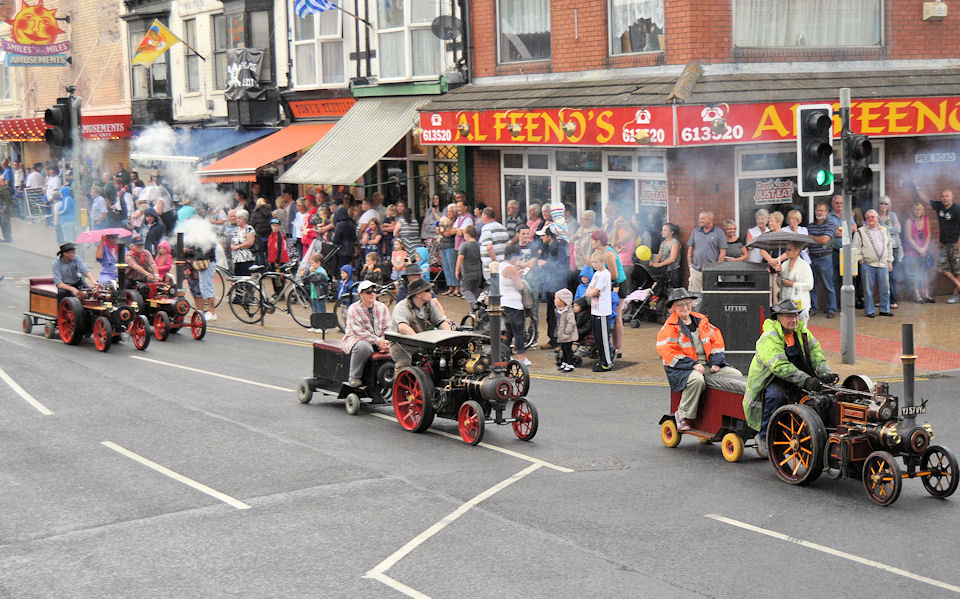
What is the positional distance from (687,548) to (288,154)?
71.1ft

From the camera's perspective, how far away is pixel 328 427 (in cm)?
1298

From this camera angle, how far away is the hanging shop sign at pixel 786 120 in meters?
18.2

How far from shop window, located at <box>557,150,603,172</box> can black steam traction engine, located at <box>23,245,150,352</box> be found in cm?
819

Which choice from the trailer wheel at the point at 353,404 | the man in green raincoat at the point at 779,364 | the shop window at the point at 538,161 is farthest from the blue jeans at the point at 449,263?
the man in green raincoat at the point at 779,364

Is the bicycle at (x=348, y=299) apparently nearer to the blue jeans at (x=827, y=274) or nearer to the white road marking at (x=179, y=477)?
the blue jeans at (x=827, y=274)

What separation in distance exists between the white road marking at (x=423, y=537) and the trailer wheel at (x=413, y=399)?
5.39 ft

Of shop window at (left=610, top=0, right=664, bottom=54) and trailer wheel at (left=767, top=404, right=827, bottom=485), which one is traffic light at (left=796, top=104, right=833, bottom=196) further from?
shop window at (left=610, top=0, right=664, bottom=54)

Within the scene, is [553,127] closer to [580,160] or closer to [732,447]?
[580,160]

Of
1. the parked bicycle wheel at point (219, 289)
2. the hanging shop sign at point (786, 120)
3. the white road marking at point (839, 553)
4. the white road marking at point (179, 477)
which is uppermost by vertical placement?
the hanging shop sign at point (786, 120)

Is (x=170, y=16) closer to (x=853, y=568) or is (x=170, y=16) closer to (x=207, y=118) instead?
(x=207, y=118)

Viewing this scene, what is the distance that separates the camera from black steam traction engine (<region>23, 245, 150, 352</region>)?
59.8 ft

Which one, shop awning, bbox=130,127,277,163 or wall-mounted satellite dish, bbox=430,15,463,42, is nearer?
wall-mounted satellite dish, bbox=430,15,463,42

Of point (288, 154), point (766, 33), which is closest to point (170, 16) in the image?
point (288, 154)

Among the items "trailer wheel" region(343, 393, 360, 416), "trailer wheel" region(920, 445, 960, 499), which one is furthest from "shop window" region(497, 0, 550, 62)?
"trailer wheel" region(920, 445, 960, 499)
